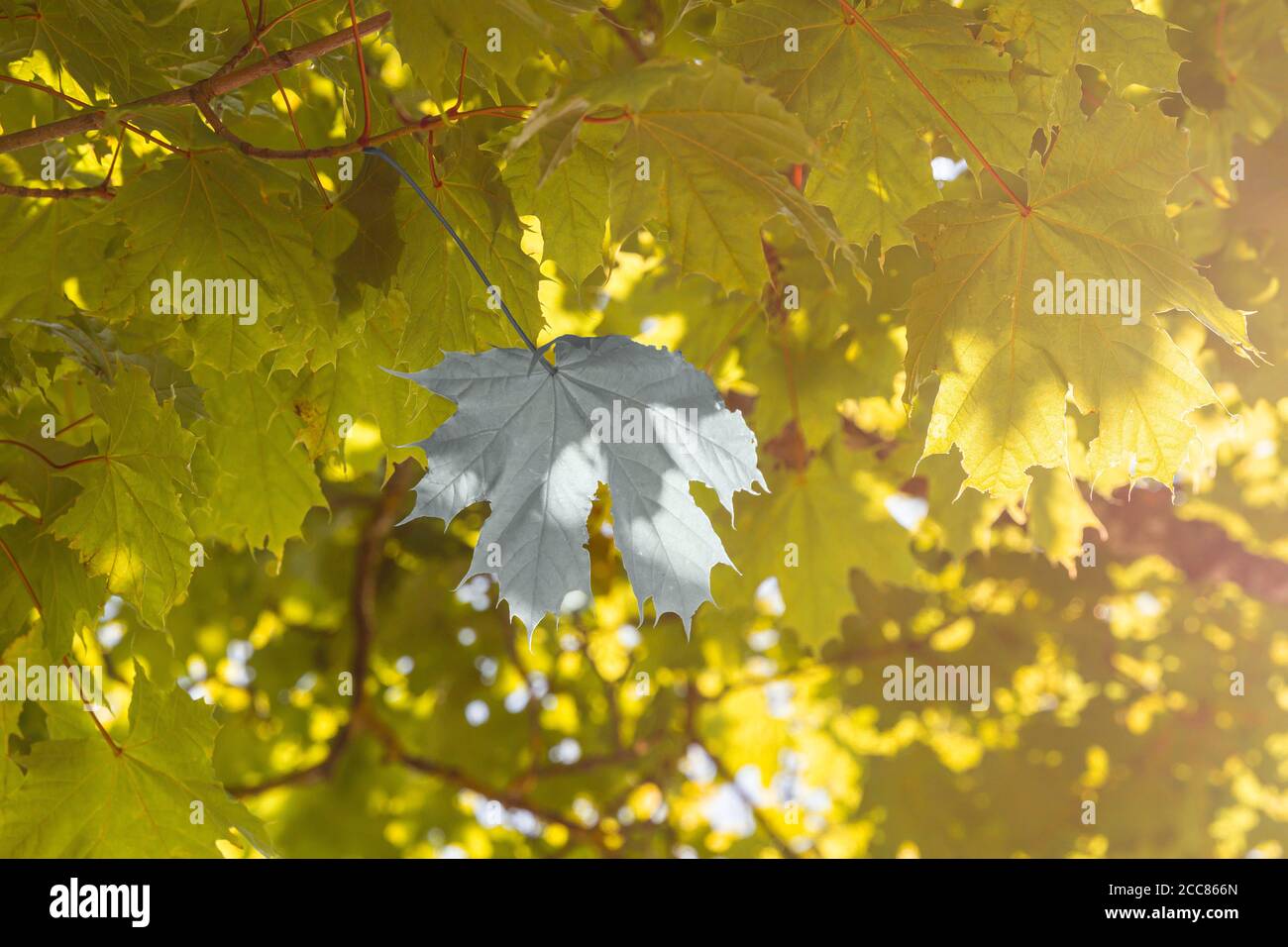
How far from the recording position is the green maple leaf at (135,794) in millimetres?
1892

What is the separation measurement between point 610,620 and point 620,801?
90 cm

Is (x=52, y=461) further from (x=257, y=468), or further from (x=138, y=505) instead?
(x=257, y=468)

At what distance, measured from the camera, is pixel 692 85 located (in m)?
1.21

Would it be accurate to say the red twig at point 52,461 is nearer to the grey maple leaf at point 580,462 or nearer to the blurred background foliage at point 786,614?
the blurred background foliage at point 786,614

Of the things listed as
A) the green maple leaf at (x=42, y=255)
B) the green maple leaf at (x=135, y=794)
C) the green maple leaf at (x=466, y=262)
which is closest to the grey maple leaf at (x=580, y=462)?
the green maple leaf at (x=466, y=262)

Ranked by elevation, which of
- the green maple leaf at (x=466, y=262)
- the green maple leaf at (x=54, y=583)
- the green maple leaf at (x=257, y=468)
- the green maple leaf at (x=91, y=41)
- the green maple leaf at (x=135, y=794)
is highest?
the green maple leaf at (x=91, y=41)

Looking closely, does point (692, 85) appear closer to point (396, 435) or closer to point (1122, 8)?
point (1122, 8)

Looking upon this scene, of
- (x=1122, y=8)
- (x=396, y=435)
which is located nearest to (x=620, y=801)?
(x=396, y=435)

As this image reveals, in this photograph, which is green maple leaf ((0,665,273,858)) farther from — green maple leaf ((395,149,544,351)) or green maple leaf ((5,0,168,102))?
green maple leaf ((5,0,168,102))

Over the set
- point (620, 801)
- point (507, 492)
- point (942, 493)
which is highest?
point (942, 493)

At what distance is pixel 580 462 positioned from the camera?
1388mm

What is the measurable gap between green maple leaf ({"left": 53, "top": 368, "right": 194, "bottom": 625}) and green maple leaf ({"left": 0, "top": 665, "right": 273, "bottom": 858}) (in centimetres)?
31

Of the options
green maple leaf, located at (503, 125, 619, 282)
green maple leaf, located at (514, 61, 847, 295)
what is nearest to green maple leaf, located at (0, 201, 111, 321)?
green maple leaf, located at (503, 125, 619, 282)

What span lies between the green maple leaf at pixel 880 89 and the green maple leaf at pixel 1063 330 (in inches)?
3.5
